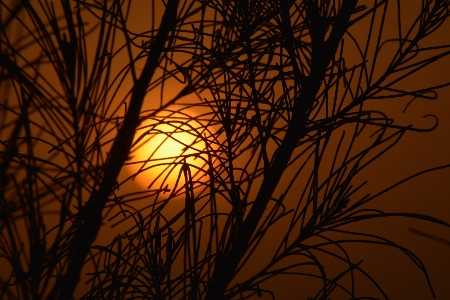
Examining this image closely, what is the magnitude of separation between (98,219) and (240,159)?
1.62 ft

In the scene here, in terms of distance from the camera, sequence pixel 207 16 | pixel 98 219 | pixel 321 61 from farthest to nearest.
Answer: pixel 207 16, pixel 98 219, pixel 321 61

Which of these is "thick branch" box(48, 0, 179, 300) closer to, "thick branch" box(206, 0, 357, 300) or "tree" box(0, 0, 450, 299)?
"tree" box(0, 0, 450, 299)

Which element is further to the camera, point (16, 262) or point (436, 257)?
point (436, 257)

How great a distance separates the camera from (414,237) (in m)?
1.00

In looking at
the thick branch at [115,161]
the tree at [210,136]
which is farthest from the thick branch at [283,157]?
the thick branch at [115,161]

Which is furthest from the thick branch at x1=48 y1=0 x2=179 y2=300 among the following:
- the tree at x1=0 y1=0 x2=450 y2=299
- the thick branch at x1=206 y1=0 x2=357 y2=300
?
the thick branch at x1=206 y1=0 x2=357 y2=300

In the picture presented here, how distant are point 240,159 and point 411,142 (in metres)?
0.37

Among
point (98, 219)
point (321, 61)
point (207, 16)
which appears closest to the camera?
point (321, 61)

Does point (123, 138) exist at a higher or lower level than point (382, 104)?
lower

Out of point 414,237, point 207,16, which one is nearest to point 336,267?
point 414,237

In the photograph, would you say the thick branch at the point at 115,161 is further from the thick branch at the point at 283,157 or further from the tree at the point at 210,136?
the thick branch at the point at 283,157

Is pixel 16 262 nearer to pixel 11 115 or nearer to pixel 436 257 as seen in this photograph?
pixel 11 115

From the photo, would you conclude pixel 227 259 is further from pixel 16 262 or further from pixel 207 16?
pixel 207 16

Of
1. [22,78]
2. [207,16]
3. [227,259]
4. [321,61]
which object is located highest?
[207,16]
